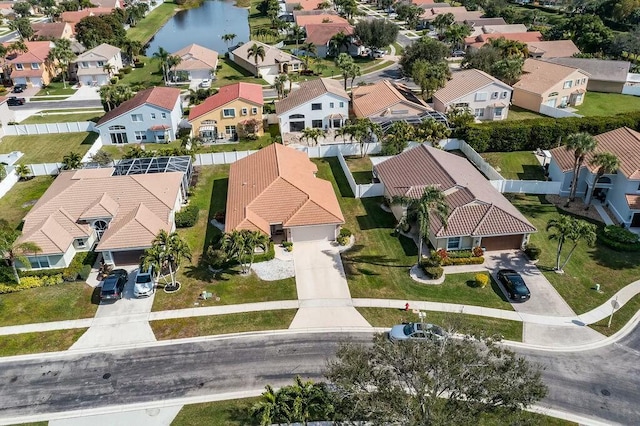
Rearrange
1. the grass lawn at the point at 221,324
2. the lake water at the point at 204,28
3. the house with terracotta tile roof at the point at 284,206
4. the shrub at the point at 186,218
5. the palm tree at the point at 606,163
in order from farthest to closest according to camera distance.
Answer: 1. the lake water at the point at 204,28
2. the shrub at the point at 186,218
3. the palm tree at the point at 606,163
4. the house with terracotta tile roof at the point at 284,206
5. the grass lawn at the point at 221,324

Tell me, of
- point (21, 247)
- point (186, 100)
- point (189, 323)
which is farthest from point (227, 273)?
Result: point (186, 100)

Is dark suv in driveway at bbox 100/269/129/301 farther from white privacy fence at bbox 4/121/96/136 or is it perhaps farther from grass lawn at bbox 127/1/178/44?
grass lawn at bbox 127/1/178/44

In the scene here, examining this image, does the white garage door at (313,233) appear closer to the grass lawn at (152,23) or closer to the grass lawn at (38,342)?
the grass lawn at (38,342)

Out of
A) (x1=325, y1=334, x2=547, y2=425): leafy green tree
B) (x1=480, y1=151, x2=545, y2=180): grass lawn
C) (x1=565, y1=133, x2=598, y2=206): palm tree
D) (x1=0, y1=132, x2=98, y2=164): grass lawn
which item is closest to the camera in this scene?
(x1=325, y1=334, x2=547, y2=425): leafy green tree

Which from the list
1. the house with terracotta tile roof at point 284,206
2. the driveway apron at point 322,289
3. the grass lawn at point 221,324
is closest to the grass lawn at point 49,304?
the grass lawn at point 221,324

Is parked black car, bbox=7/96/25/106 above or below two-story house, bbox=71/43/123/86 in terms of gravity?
below

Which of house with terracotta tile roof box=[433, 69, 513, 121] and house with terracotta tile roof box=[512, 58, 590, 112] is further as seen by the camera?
house with terracotta tile roof box=[512, 58, 590, 112]

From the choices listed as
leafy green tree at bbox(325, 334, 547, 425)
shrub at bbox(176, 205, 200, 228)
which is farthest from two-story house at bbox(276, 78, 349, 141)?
leafy green tree at bbox(325, 334, 547, 425)
